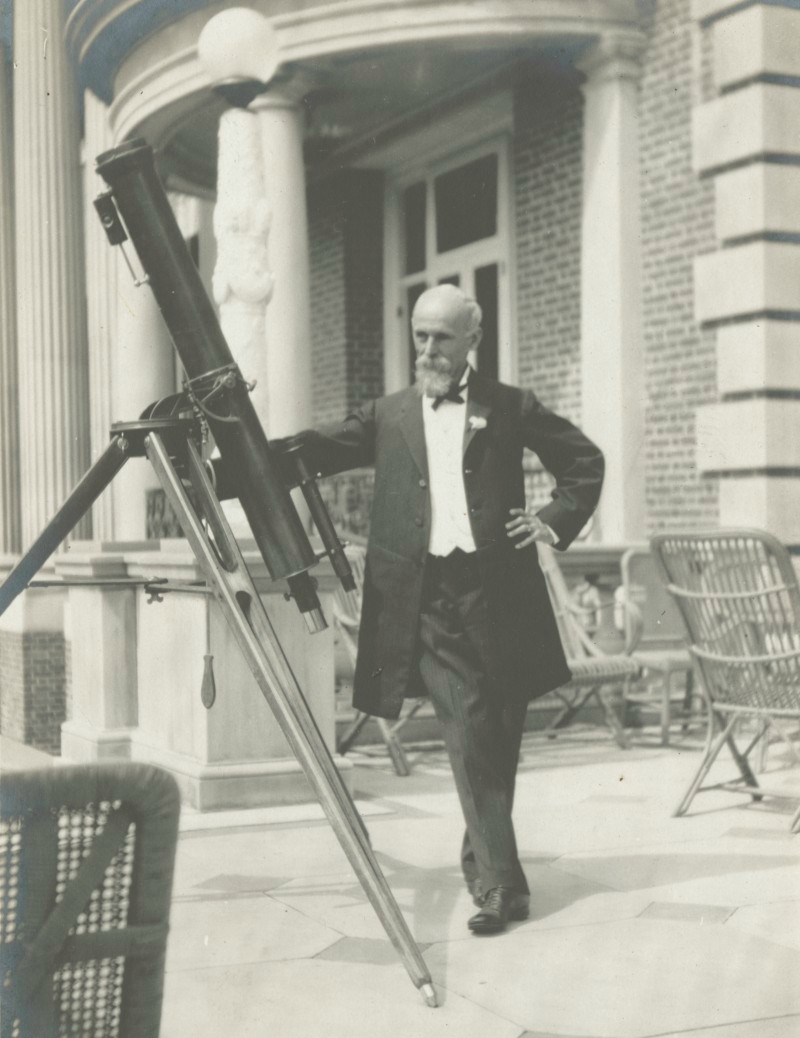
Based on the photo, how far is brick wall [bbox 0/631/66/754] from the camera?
11.6 metres

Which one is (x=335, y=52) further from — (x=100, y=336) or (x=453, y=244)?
(x=100, y=336)

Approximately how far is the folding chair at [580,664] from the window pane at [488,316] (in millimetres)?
3816

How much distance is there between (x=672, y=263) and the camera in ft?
31.3

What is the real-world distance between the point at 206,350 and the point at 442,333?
0.89 m

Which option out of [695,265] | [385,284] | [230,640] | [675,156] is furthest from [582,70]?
[230,640]

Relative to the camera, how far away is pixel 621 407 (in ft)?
32.5

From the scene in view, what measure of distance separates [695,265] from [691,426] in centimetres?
99

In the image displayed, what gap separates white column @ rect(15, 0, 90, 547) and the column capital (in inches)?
170

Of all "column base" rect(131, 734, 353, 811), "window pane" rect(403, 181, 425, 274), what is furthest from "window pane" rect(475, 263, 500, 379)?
"column base" rect(131, 734, 353, 811)

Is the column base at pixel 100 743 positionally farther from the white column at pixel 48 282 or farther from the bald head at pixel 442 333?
the white column at pixel 48 282

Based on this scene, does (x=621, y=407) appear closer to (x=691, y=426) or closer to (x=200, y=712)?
(x=691, y=426)

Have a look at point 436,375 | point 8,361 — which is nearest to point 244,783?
point 436,375

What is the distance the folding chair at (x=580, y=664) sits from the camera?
7.46 meters

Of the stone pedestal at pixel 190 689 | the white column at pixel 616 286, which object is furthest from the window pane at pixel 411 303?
the stone pedestal at pixel 190 689
